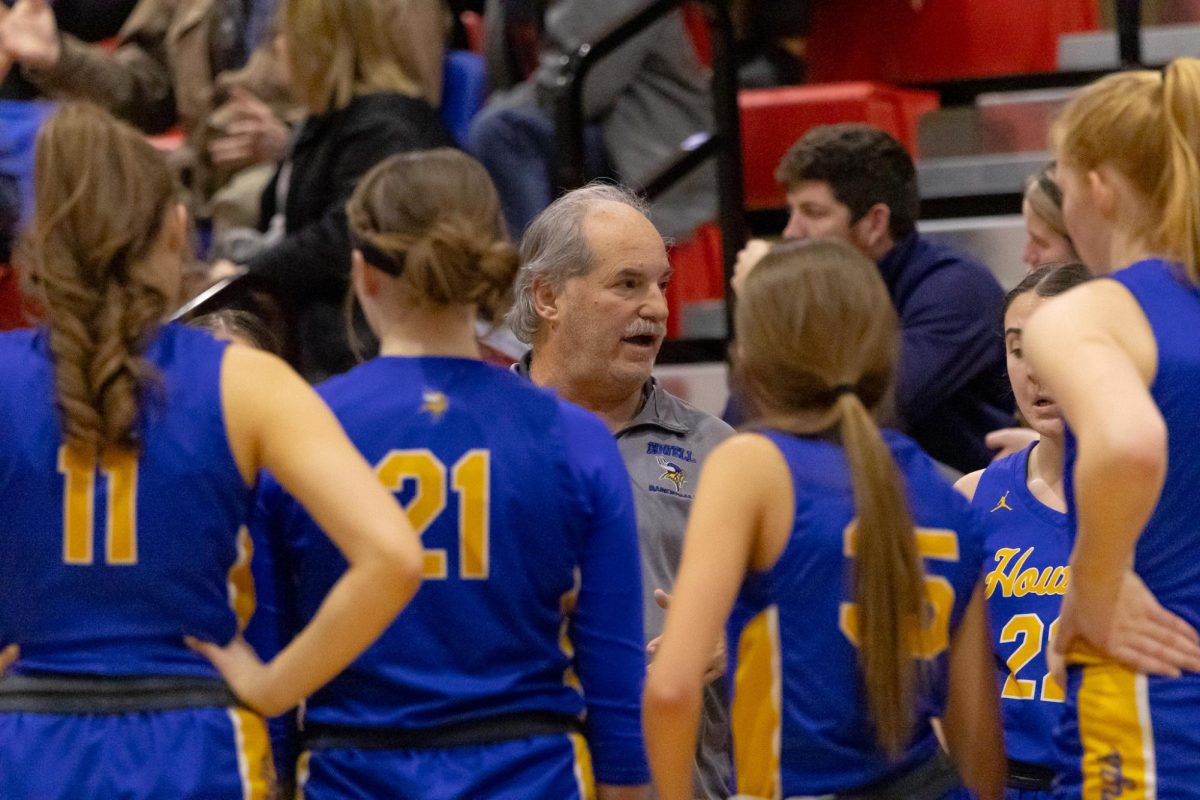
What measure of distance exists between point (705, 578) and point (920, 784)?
0.40 meters

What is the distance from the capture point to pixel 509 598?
242cm

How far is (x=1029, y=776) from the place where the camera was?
3025mm

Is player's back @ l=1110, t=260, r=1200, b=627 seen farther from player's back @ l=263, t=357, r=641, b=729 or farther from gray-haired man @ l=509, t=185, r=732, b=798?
gray-haired man @ l=509, t=185, r=732, b=798

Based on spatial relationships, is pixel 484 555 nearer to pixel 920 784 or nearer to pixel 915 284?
pixel 920 784

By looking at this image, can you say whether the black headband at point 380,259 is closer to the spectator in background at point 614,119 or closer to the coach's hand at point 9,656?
the coach's hand at point 9,656

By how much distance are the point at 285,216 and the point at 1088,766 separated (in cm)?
354

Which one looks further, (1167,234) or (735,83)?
(735,83)

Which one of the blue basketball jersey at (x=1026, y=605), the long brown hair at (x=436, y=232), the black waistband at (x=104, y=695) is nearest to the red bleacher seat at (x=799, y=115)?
the blue basketball jersey at (x=1026, y=605)

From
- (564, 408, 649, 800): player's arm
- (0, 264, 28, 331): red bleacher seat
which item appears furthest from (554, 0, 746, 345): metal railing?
(564, 408, 649, 800): player's arm

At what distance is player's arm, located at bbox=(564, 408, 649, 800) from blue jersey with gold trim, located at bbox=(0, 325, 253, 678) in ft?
1.64

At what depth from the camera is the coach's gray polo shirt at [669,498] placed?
10.8 feet

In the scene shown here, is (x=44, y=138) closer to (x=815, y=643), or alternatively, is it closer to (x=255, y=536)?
(x=255, y=536)

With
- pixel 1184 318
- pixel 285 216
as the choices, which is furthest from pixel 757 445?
pixel 285 216

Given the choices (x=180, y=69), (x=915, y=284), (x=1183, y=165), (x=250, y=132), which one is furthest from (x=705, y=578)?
(x=180, y=69)
